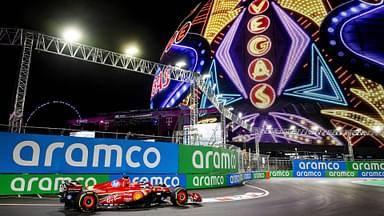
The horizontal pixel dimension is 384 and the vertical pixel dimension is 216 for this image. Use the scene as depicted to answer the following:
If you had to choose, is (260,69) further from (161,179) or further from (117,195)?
(117,195)

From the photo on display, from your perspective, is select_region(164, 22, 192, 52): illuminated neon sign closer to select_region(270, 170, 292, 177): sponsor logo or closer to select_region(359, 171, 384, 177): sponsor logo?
select_region(270, 170, 292, 177): sponsor logo

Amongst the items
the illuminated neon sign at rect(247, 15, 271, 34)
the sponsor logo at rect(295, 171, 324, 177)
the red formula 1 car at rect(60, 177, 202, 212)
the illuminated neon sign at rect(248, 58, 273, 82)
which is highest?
the illuminated neon sign at rect(247, 15, 271, 34)

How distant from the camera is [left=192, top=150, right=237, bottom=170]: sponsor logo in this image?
1691 cm

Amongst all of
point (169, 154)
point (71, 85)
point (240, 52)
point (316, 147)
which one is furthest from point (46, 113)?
point (316, 147)

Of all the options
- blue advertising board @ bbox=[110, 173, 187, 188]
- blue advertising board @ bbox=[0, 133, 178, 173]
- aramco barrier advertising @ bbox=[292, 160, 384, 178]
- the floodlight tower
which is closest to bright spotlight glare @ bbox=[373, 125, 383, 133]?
aramco barrier advertising @ bbox=[292, 160, 384, 178]

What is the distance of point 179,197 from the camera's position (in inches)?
384

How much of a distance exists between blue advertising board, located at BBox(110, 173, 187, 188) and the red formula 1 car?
13.6 ft

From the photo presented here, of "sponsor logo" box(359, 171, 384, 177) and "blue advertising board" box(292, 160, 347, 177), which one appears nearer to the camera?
"sponsor logo" box(359, 171, 384, 177)

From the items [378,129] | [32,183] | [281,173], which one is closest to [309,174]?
[281,173]

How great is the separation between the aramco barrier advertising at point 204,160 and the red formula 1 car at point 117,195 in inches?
239

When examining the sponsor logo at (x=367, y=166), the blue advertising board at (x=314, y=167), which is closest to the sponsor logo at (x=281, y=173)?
the blue advertising board at (x=314, y=167)

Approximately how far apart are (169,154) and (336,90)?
161 ft

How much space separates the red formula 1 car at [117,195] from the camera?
27.5ft

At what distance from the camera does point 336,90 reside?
5456 cm
